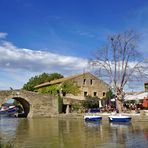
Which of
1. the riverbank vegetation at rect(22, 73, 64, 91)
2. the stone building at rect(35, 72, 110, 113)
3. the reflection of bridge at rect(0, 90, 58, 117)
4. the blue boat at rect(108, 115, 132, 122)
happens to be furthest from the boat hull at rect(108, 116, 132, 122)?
the riverbank vegetation at rect(22, 73, 64, 91)

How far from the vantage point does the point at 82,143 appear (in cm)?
1830

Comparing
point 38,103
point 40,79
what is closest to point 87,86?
point 38,103

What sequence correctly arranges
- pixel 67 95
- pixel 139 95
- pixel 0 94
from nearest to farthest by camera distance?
1. pixel 139 95
2. pixel 0 94
3. pixel 67 95

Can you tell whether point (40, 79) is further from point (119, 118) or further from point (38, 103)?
point (119, 118)

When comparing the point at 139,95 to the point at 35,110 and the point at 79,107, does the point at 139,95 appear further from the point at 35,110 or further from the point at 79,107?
the point at 35,110

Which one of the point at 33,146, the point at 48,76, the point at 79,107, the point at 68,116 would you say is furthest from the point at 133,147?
the point at 48,76

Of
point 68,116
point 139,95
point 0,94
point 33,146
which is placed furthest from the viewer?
point 0,94

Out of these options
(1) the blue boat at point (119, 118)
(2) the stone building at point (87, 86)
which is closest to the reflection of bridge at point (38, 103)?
(2) the stone building at point (87, 86)

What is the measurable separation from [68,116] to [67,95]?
45.3ft

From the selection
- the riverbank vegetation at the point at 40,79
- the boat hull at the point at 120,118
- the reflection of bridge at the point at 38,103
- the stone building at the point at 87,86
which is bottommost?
the boat hull at the point at 120,118

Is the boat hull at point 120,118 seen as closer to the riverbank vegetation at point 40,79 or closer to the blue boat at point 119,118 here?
the blue boat at point 119,118

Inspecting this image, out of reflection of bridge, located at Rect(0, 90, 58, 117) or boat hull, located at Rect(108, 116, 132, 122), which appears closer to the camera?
boat hull, located at Rect(108, 116, 132, 122)

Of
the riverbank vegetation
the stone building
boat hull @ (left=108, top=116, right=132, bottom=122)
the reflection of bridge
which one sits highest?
the riverbank vegetation

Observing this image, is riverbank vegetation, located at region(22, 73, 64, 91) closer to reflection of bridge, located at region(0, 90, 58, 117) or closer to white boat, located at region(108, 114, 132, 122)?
reflection of bridge, located at region(0, 90, 58, 117)
